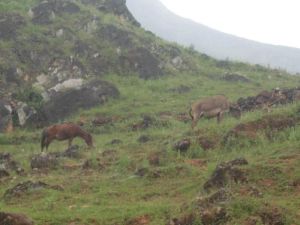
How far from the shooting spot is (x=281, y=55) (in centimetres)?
11294

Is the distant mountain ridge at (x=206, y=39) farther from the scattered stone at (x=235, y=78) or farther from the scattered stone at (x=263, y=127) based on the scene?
the scattered stone at (x=263, y=127)

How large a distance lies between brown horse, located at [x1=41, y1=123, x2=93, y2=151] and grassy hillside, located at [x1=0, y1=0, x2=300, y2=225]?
39 centimetres

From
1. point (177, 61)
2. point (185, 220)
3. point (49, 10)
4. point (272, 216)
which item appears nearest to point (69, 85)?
point (49, 10)

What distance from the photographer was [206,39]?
129 meters

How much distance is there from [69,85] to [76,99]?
6.15ft

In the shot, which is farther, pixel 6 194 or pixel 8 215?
pixel 6 194

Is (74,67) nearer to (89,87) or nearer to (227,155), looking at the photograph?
(89,87)

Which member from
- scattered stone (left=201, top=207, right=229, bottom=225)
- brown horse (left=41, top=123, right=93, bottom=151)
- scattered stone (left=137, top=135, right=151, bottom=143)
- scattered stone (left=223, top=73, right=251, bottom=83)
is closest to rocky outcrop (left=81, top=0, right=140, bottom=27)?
scattered stone (left=223, top=73, right=251, bottom=83)

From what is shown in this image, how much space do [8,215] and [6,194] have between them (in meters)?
3.63

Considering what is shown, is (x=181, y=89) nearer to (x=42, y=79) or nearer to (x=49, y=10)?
(x=42, y=79)

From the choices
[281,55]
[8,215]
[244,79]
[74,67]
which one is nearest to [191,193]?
[8,215]

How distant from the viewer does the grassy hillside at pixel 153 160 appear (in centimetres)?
1225

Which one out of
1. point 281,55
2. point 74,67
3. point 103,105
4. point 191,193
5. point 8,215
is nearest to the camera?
point 8,215

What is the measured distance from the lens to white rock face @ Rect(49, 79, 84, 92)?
3286 cm
